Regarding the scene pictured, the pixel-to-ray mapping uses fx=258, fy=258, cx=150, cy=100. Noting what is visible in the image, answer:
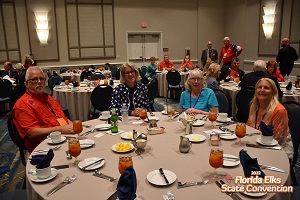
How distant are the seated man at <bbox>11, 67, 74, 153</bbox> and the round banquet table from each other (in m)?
0.29

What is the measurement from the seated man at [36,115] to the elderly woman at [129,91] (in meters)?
0.77

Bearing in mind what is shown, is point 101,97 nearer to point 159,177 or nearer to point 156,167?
point 156,167

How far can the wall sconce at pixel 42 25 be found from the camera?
32.3 feet

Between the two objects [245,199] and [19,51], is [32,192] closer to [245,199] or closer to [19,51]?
[245,199]

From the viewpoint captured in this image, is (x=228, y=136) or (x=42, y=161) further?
(x=228, y=136)

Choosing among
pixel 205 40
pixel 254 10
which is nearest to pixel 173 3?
pixel 205 40

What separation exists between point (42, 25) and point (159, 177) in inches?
391

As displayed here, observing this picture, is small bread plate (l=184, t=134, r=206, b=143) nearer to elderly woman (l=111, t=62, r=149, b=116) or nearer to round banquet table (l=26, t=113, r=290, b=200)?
round banquet table (l=26, t=113, r=290, b=200)

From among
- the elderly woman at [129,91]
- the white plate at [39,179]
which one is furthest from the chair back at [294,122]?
the white plate at [39,179]

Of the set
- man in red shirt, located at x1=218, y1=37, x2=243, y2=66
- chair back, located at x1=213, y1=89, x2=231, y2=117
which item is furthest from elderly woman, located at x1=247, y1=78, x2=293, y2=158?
man in red shirt, located at x1=218, y1=37, x2=243, y2=66

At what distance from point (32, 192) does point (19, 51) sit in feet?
32.2

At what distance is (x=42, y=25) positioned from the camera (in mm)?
9891

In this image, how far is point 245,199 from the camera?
130cm

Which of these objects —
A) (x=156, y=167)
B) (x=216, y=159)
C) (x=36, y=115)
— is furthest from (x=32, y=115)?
(x=216, y=159)
